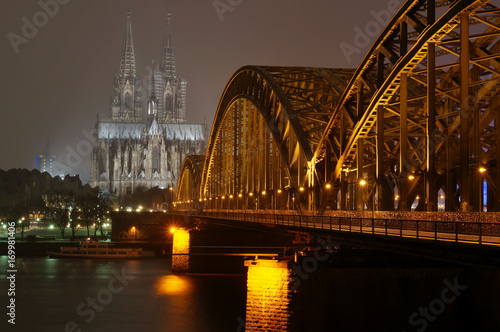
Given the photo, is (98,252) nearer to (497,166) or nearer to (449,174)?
(449,174)

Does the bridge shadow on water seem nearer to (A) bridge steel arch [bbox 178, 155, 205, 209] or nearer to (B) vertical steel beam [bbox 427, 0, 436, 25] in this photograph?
(B) vertical steel beam [bbox 427, 0, 436, 25]

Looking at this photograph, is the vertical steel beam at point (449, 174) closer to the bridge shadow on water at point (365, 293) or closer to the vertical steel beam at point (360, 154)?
the bridge shadow on water at point (365, 293)

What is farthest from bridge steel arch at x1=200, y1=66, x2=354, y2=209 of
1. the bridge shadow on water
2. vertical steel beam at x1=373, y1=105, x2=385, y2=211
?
the bridge shadow on water

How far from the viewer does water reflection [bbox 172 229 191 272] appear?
8162 cm

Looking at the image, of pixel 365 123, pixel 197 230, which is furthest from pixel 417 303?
pixel 197 230

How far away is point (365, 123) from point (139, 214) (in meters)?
97.7

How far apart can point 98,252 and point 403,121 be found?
265ft

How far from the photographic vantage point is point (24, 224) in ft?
481

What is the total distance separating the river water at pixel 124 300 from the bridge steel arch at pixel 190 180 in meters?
36.7

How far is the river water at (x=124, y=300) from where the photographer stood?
5041 centimetres

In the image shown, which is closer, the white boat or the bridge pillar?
the bridge pillar

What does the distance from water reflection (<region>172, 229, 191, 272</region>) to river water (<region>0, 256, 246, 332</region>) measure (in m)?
1.36

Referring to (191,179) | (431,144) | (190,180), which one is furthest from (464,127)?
(190,180)

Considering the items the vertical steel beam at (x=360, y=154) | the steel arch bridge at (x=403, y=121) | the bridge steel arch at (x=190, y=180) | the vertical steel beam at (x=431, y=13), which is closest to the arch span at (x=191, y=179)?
the bridge steel arch at (x=190, y=180)
